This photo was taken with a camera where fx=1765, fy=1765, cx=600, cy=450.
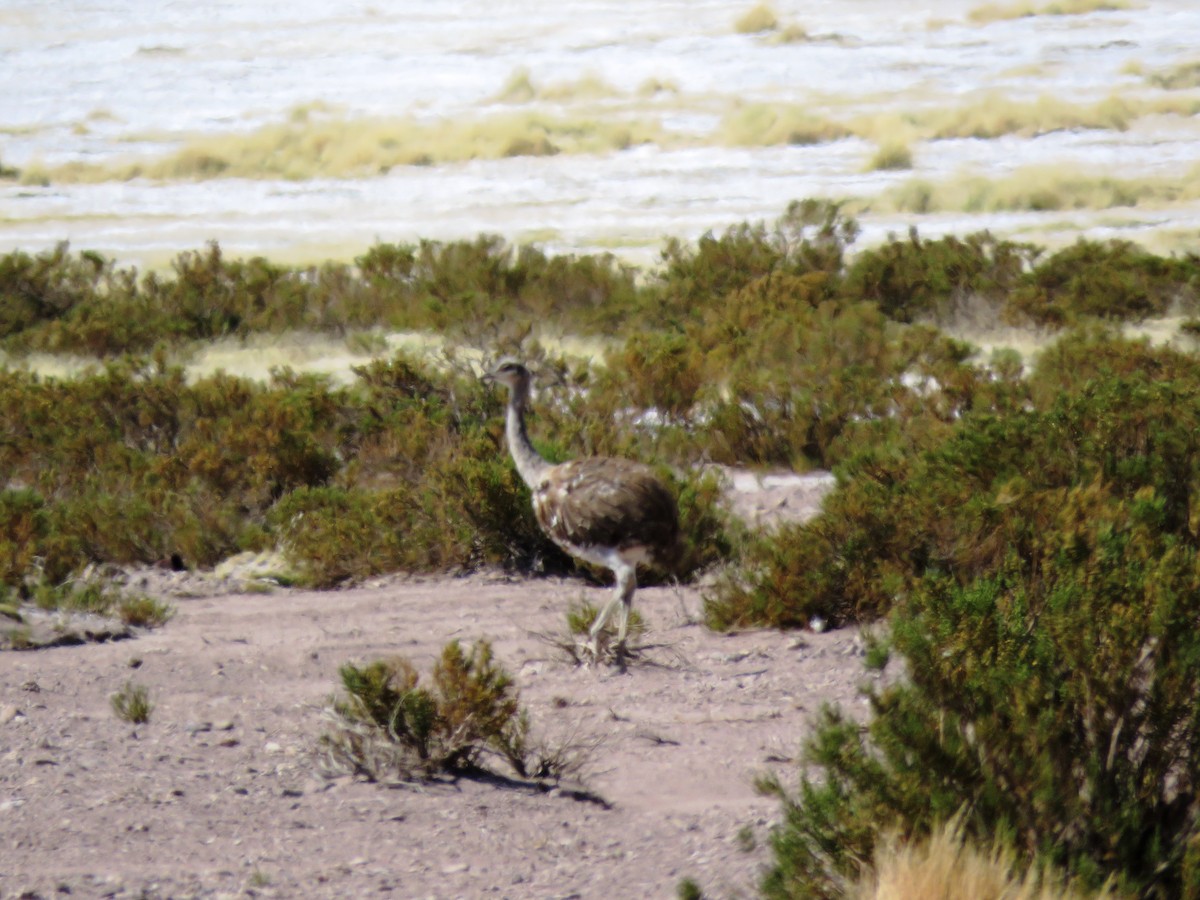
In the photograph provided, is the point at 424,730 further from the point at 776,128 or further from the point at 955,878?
the point at 776,128

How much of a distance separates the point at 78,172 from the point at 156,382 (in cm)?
2958

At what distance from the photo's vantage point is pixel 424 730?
597 cm

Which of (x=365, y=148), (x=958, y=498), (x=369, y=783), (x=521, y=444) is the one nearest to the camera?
(x=369, y=783)

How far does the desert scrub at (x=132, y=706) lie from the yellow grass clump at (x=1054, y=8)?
46299mm

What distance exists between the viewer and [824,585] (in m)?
8.19

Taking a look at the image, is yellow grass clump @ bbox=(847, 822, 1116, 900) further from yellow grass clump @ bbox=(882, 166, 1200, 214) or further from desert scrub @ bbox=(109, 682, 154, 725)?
yellow grass clump @ bbox=(882, 166, 1200, 214)

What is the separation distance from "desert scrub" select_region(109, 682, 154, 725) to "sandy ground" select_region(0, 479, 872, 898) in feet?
0.20

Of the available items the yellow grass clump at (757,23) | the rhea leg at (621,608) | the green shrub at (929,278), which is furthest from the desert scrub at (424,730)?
the yellow grass clump at (757,23)

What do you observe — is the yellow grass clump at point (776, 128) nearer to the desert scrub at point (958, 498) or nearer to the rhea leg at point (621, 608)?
the desert scrub at point (958, 498)

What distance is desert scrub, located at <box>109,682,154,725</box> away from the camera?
664 centimetres

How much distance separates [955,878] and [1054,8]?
49.0 meters

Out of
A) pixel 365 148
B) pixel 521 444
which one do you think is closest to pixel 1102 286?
pixel 521 444

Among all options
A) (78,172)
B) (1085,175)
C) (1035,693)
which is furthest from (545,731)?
(78,172)

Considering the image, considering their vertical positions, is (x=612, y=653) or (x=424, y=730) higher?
(x=424, y=730)
